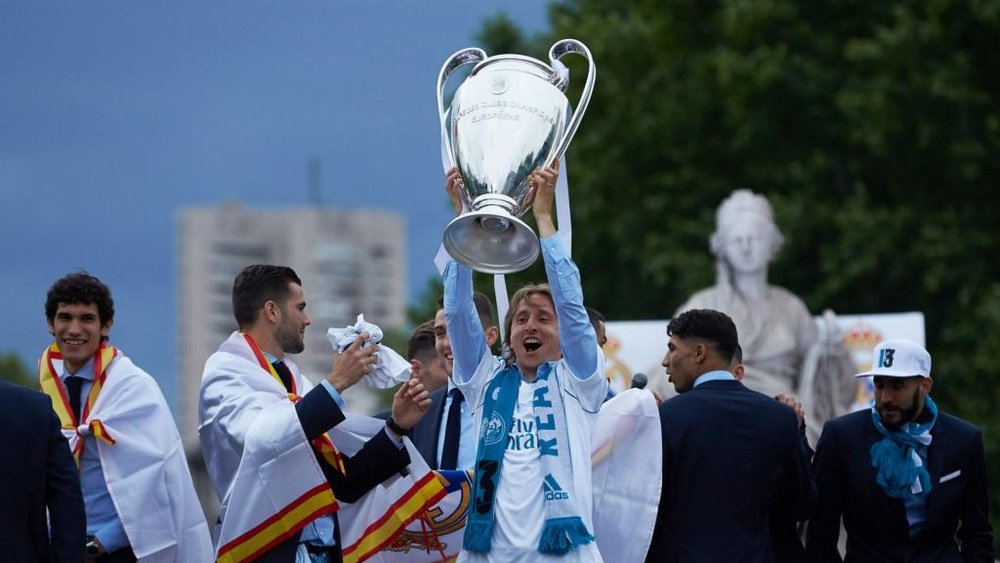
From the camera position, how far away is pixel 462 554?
26.5 ft

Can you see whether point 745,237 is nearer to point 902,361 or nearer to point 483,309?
point 483,309

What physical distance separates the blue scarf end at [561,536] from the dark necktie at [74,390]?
8.06 feet

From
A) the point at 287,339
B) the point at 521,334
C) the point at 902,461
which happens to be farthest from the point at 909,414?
the point at 287,339

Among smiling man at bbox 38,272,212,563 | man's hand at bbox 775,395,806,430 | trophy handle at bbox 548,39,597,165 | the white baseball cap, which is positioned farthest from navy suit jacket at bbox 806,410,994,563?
smiling man at bbox 38,272,212,563

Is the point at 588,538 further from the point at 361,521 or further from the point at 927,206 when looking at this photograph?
the point at 927,206

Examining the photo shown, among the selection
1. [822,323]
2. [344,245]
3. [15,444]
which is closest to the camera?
[15,444]

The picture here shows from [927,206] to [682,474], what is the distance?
740 inches

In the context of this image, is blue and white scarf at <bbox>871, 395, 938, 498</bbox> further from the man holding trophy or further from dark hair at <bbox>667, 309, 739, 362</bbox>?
the man holding trophy

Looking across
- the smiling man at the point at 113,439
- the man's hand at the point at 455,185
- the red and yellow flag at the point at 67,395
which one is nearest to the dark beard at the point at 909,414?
the man's hand at the point at 455,185

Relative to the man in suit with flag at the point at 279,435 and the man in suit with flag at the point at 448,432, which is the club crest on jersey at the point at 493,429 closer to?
the man in suit with flag at the point at 279,435

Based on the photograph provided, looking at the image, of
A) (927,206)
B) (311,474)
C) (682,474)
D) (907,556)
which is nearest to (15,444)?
(311,474)

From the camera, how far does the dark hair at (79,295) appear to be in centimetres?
900

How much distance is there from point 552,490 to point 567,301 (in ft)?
2.55

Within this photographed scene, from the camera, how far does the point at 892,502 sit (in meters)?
9.41
